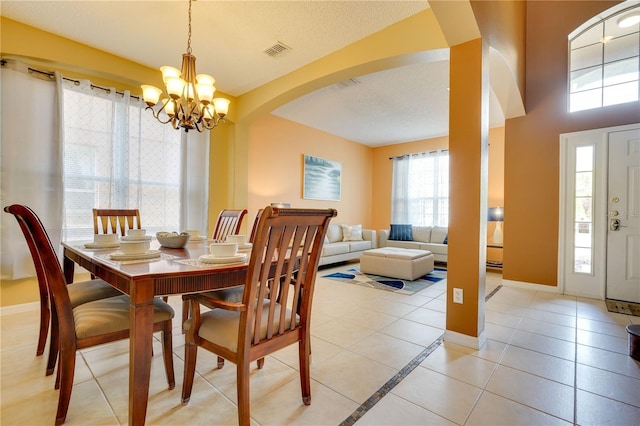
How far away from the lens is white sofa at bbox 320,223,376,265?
5.03m

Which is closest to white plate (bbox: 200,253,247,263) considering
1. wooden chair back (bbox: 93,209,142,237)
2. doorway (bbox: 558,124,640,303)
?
wooden chair back (bbox: 93,209,142,237)

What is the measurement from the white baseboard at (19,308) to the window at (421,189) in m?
6.20

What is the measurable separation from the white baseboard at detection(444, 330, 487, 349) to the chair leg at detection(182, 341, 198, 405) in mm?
1828

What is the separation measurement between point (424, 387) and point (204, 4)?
3.22 metres

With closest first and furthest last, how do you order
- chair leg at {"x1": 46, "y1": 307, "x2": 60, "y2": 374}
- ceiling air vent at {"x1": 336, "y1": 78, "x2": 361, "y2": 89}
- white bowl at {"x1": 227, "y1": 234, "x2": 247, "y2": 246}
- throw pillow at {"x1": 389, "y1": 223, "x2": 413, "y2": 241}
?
1. chair leg at {"x1": 46, "y1": 307, "x2": 60, "y2": 374}
2. white bowl at {"x1": 227, "y1": 234, "x2": 247, "y2": 246}
3. ceiling air vent at {"x1": 336, "y1": 78, "x2": 361, "y2": 89}
4. throw pillow at {"x1": 389, "y1": 223, "x2": 413, "y2": 241}

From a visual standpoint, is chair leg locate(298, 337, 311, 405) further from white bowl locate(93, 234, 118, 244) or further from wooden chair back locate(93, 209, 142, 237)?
wooden chair back locate(93, 209, 142, 237)

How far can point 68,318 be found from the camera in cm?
134

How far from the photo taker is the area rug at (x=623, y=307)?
2.96 m

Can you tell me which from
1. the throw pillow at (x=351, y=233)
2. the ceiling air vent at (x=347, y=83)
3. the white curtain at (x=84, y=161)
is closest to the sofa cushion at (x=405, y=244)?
the throw pillow at (x=351, y=233)

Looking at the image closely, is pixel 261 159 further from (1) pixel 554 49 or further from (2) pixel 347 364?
(1) pixel 554 49

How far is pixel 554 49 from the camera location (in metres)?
3.70

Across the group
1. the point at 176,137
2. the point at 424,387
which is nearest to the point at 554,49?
the point at 424,387

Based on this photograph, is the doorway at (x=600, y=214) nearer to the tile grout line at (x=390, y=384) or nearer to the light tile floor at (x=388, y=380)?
the light tile floor at (x=388, y=380)

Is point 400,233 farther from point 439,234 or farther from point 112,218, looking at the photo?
point 112,218
